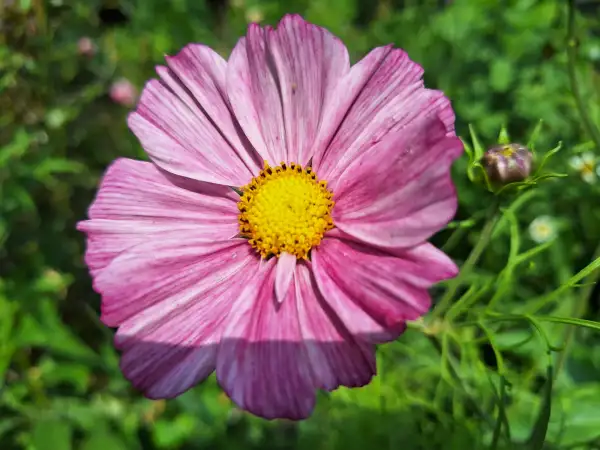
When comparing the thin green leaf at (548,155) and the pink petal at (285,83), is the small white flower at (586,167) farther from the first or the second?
the pink petal at (285,83)

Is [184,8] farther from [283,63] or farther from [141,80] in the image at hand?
[283,63]

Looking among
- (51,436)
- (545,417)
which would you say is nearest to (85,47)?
(51,436)

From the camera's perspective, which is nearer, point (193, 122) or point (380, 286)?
point (380, 286)

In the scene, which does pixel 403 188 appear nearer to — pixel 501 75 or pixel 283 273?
pixel 283 273

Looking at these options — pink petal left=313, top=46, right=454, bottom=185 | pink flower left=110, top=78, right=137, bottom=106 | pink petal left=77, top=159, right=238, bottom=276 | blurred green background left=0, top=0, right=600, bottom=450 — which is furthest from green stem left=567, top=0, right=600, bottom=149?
pink flower left=110, top=78, right=137, bottom=106

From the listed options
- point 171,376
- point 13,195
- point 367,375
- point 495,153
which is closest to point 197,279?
point 171,376
